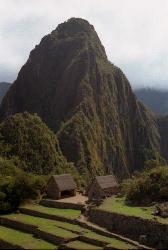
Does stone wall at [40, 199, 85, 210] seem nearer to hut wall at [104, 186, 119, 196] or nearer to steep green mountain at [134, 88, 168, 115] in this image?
hut wall at [104, 186, 119, 196]

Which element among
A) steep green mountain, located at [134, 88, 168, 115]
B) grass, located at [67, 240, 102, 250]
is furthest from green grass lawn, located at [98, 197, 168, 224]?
steep green mountain, located at [134, 88, 168, 115]

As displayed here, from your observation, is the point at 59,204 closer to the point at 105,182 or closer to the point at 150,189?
the point at 105,182

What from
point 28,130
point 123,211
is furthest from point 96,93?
point 123,211

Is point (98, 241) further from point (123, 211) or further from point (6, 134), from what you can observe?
point (6, 134)

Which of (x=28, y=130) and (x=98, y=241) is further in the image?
(x=28, y=130)

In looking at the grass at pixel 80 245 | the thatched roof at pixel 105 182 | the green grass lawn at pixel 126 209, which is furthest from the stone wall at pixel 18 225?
the thatched roof at pixel 105 182

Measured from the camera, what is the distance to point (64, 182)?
43.7 metres

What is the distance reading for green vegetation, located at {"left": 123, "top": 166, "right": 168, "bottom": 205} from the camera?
37.7m

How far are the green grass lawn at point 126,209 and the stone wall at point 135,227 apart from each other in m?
0.45

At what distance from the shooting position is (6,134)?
57.0 metres

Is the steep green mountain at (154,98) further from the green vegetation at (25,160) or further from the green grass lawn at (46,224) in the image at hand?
the green grass lawn at (46,224)

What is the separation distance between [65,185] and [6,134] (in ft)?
51.4

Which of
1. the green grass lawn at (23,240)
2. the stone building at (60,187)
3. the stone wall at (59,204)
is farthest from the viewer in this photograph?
the stone building at (60,187)

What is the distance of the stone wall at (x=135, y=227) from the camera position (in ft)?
103
